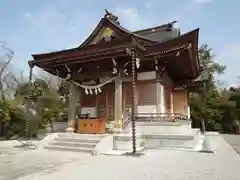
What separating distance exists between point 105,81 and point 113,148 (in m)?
3.85

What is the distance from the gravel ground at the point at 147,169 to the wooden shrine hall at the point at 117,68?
12.9ft

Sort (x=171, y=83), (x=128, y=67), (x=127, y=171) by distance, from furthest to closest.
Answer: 1. (x=171, y=83)
2. (x=128, y=67)
3. (x=127, y=171)

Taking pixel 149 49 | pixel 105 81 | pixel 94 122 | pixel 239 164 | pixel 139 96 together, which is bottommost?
pixel 239 164

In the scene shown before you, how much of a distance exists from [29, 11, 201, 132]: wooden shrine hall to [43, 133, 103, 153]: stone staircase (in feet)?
4.10

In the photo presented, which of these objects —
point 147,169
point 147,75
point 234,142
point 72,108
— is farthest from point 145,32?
point 147,169

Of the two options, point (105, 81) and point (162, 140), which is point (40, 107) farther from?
point (162, 140)

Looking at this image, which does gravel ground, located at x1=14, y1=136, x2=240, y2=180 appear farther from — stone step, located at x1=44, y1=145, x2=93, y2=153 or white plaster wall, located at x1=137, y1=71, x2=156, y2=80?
white plaster wall, located at x1=137, y1=71, x2=156, y2=80

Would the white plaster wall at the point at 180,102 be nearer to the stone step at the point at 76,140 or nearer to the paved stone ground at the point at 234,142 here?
the paved stone ground at the point at 234,142

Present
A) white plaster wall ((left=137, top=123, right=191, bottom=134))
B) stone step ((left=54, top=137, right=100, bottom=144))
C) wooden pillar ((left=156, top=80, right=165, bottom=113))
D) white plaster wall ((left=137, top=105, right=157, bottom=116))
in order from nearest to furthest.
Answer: stone step ((left=54, top=137, right=100, bottom=144)) < white plaster wall ((left=137, top=123, right=191, bottom=134)) < wooden pillar ((left=156, top=80, right=165, bottom=113)) < white plaster wall ((left=137, top=105, right=157, bottom=116))

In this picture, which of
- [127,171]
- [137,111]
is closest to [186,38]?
[137,111]

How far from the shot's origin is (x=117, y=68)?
1132 centimetres

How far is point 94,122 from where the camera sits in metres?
11.1

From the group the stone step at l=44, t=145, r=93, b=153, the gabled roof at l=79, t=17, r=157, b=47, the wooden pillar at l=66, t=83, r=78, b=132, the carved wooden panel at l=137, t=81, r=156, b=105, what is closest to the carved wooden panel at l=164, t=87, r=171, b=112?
the carved wooden panel at l=137, t=81, r=156, b=105

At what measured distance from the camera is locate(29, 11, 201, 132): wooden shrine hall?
406 inches
